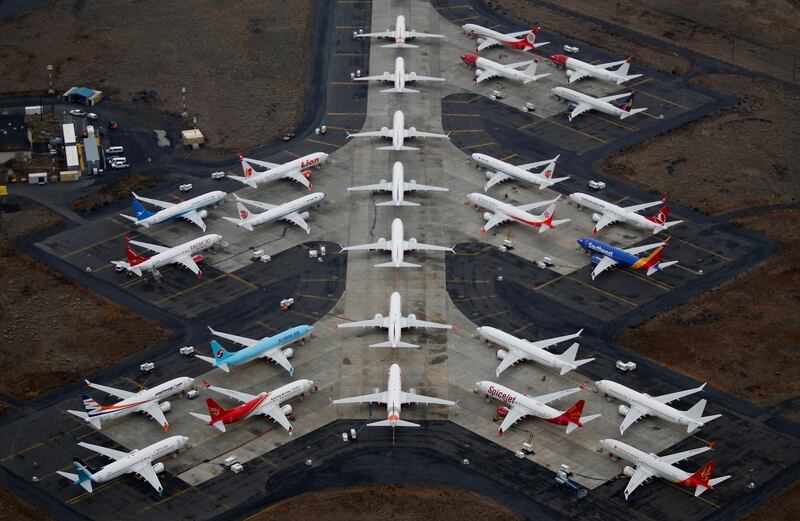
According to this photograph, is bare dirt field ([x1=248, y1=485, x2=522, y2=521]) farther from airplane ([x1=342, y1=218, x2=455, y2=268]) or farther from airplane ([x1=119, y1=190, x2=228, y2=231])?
airplane ([x1=119, y1=190, x2=228, y2=231])

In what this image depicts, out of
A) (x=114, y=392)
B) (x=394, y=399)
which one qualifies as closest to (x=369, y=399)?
(x=394, y=399)

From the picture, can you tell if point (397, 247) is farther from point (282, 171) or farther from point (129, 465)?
point (129, 465)

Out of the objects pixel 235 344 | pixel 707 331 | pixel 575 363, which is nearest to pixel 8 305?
pixel 235 344

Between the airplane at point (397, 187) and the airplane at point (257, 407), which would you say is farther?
the airplane at point (397, 187)

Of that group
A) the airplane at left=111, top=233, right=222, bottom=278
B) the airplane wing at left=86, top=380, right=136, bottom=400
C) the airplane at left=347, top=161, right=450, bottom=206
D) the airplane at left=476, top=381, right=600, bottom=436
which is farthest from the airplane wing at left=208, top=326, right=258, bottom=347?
the airplane at left=347, top=161, right=450, bottom=206

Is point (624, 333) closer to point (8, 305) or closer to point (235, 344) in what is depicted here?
point (235, 344)

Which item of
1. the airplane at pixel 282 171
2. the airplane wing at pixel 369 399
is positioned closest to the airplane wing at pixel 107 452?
the airplane wing at pixel 369 399

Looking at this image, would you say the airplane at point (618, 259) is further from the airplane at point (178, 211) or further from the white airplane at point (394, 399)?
the airplane at point (178, 211)
